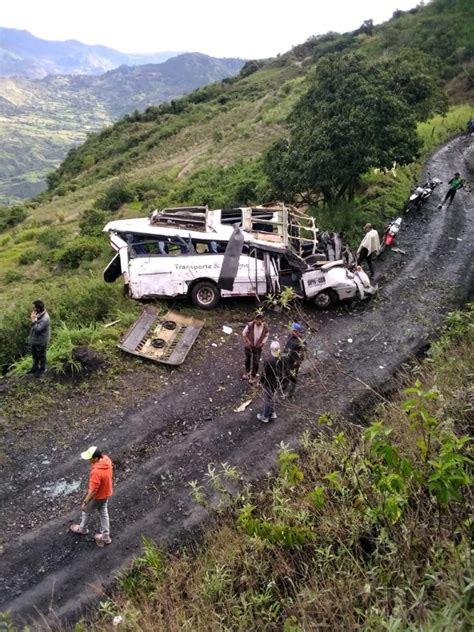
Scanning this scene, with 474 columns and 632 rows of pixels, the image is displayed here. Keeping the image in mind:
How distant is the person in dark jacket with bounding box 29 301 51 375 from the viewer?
8.66 meters

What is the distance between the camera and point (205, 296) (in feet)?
36.8

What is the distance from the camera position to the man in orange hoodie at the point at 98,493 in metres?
5.77

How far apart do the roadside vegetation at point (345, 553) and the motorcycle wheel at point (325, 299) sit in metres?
5.91

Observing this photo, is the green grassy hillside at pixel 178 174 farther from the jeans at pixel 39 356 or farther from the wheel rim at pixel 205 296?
the wheel rim at pixel 205 296

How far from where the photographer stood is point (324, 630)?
335 centimetres

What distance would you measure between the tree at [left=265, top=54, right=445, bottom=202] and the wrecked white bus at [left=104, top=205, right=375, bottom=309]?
13.4 ft

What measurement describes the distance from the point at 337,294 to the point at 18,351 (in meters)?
7.45

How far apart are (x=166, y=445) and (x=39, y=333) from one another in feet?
10.5

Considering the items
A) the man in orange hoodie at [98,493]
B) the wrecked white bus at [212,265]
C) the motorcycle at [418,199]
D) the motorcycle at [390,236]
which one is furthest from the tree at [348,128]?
the man in orange hoodie at [98,493]

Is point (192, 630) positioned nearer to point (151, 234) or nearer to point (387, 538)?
point (387, 538)

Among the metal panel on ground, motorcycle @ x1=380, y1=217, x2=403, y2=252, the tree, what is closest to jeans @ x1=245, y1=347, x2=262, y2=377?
the metal panel on ground

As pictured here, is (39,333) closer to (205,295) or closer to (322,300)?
(205,295)

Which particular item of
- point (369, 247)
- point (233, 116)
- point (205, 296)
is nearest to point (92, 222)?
point (205, 296)

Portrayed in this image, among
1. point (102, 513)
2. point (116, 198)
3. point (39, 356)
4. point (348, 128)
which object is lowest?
point (102, 513)
